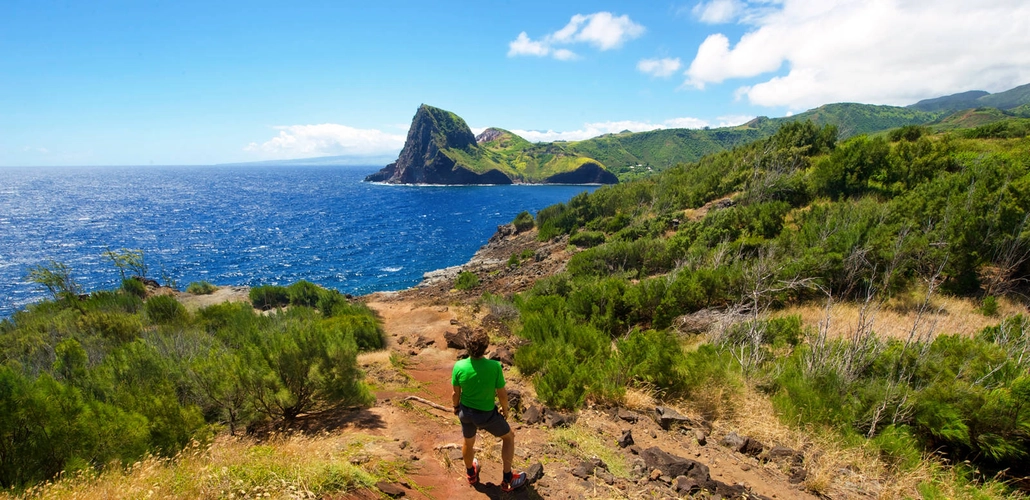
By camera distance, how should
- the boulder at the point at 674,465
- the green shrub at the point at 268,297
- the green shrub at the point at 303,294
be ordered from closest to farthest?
1. the boulder at the point at 674,465
2. the green shrub at the point at 303,294
3. the green shrub at the point at 268,297

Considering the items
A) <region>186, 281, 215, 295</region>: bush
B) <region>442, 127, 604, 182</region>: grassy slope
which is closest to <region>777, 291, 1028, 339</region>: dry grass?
<region>186, 281, 215, 295</region>: bush

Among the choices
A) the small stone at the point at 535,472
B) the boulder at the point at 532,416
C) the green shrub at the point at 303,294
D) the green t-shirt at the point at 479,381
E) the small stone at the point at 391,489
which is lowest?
the green shrub at the point at 303,294

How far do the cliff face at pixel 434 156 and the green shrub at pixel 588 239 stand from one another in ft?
388

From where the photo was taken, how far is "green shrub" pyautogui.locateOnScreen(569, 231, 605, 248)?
31.0 meters

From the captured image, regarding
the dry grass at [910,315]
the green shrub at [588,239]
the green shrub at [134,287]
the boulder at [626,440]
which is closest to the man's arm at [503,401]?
the boulder at [626,440]

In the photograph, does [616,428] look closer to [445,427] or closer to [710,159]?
[445,427]

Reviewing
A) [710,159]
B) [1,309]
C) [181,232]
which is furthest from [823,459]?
[181,232]

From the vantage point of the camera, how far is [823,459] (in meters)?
5.17

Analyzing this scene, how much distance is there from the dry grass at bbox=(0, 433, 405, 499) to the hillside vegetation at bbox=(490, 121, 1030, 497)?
3.63 metres

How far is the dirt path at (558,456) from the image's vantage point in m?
4.63

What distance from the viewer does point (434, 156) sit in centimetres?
15088

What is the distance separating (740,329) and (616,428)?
434 centimetres

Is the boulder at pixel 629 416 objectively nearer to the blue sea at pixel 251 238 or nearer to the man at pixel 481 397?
the man at pixel 481 397

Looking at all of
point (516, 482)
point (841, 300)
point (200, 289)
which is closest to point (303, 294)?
point (200, 289)
